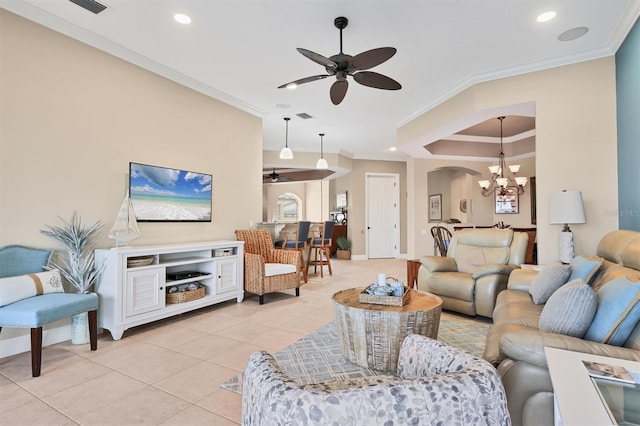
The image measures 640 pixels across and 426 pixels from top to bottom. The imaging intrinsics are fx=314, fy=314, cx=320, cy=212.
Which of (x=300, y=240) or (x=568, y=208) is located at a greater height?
(x=568, y=208)

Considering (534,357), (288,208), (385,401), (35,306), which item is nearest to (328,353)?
(534,357)

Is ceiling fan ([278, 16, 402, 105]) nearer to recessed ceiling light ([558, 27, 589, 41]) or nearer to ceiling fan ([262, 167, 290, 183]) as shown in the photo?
recessed ceiling light ([558, 27, 589, 41])

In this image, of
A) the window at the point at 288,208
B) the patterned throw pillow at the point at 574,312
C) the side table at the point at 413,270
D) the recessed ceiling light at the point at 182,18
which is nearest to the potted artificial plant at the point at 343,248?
the window at the point at 288,208

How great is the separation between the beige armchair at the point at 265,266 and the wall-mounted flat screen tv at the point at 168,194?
2.35ft

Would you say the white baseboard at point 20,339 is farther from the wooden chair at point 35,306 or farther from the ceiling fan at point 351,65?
the ceiling fan at point 351,65

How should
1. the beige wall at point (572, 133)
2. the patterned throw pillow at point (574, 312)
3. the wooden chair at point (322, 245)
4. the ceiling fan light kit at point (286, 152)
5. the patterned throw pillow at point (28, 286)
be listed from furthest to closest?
1. the wooden chair at point (322, 245)
2. the ceiling fan light kit at point (286, 152)
3. the beige wall at point (572, 133)
4. the patterned throw pillow at point (28, 286)
5. the patterned throw pillow at point (574, 312)

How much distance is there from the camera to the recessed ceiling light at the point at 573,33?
2.96 m

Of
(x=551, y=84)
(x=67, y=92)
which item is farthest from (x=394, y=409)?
(x=551, y=84)

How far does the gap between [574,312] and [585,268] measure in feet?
3.13

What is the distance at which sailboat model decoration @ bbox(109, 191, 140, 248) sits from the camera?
10.2 ft

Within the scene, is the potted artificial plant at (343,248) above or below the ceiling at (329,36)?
below

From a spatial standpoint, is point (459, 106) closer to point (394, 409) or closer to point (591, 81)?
point (591, 81)

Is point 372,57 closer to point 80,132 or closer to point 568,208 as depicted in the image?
point 568,208

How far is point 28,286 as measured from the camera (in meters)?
2.49
